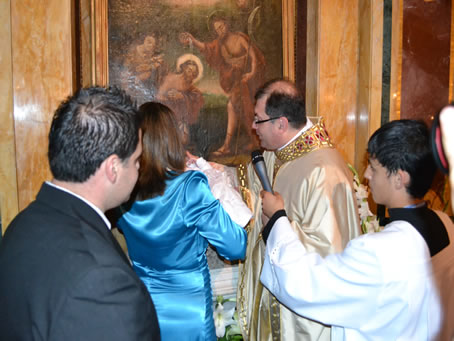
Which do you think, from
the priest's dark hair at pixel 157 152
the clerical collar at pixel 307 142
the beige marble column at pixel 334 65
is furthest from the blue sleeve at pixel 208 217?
the beige marble column at pixel 334 65

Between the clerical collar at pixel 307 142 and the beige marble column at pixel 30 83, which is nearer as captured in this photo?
the clerical collar at pixel 307 142

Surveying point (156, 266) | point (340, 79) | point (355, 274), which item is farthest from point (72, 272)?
point (340, 79)

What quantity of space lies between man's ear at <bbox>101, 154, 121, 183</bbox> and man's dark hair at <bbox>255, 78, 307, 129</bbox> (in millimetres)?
1592

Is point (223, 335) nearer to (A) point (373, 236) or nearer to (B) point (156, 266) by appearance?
(B) point (156, 266)

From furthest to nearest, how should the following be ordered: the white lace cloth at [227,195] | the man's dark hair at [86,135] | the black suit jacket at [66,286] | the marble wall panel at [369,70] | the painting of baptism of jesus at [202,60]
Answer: the marble wall panel at [369,70], the painting of baptism of jesus at [202,60], the white lace cloth at [227,195], the man's dark hair at [86,135], the black suit jacket at [66,286]

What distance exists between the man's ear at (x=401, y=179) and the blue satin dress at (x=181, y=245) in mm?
906

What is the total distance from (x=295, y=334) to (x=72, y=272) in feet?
5.89

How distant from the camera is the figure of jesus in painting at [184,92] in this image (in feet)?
12.3

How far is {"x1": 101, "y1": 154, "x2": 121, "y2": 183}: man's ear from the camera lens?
1.13 meters

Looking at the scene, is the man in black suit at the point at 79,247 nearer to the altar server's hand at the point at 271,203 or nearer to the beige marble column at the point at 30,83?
the altar server's hand at the point at 271,203

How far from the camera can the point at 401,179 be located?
1.62m

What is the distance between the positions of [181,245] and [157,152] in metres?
0.54

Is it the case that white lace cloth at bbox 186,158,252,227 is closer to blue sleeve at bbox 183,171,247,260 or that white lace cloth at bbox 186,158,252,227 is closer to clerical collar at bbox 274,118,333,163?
blue sleeve at bbox 183,171,247,260

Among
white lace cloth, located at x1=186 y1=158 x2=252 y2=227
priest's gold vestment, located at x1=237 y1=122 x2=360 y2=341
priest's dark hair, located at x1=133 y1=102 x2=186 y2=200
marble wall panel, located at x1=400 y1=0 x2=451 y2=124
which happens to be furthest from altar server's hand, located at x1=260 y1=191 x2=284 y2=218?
marble wall panel, located at x1=400 y1=0 x2=451 y2=124
